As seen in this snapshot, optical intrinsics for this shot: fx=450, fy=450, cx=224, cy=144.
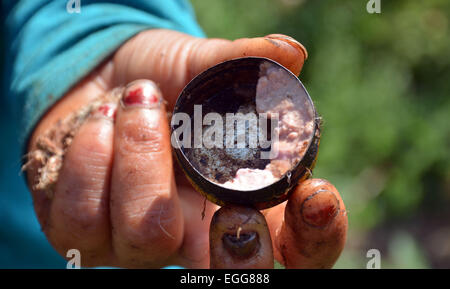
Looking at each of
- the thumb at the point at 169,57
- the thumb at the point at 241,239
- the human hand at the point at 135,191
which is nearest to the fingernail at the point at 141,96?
the human hand at the point at 135,191

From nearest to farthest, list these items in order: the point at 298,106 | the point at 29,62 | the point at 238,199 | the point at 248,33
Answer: the point at 238,199 < the point at 298,106 < the point at 29,62 < the point at 248,33

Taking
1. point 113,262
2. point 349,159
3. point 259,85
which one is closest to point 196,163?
point 259,85

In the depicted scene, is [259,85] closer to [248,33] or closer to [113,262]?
[113,262]

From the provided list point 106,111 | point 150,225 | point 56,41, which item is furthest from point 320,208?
point 56,41

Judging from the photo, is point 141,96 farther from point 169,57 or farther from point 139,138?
point 169,57

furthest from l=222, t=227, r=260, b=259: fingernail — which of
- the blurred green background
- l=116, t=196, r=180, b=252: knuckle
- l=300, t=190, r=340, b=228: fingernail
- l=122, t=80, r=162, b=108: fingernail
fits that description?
the blurred green background

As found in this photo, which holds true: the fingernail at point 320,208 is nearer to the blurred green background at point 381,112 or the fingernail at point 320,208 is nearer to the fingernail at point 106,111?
the fingernail at point 106,111
